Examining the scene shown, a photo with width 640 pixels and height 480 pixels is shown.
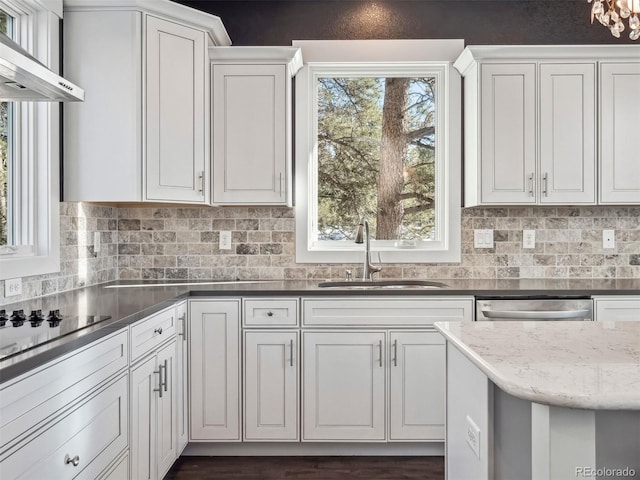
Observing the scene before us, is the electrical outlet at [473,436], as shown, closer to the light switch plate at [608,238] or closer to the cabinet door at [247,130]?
the cabinet door at [247,130]

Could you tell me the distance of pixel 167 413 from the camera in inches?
89.8

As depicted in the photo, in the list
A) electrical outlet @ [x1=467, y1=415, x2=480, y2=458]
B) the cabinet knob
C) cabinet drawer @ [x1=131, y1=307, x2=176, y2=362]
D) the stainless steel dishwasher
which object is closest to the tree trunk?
the stainless steel dishwasher

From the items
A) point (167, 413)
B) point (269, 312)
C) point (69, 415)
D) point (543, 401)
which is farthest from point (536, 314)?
point (69, 415)

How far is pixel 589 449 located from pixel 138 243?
2871 mm

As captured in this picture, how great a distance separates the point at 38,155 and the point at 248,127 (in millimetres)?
1120

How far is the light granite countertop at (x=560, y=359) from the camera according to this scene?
862 mm

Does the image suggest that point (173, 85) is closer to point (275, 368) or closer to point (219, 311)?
point (219, 311)

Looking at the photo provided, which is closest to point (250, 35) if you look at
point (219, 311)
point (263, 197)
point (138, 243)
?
point (263, 197)

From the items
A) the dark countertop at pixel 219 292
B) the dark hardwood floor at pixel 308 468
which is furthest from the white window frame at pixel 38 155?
the dark hardwood floor at pixel 308 468

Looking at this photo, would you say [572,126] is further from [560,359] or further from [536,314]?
[560,359]

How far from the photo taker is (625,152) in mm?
2863

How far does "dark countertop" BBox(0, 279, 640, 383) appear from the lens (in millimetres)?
1935

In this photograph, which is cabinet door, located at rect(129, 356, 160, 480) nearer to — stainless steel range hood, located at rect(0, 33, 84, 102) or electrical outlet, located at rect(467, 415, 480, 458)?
Result: stainless steel range hood, located at rect(0, 33, 84, 102)

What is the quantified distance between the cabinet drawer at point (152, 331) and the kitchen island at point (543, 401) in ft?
3.81
